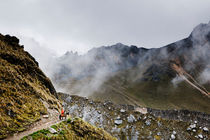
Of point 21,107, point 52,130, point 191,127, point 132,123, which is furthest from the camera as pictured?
point 132,123

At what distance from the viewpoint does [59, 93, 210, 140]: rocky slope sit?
288 ft

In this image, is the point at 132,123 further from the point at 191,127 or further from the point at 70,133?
the point at 70,133

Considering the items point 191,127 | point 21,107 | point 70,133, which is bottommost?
point 70,133

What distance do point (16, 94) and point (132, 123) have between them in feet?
298

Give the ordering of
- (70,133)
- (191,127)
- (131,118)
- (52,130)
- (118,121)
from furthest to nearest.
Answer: (118,121) → (131,118) → (191,127) → (70,133) → (52,130)

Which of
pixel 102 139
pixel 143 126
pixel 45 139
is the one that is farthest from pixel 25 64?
pixel 143 126

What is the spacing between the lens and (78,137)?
821 inches

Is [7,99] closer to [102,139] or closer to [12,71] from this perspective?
[12,71]

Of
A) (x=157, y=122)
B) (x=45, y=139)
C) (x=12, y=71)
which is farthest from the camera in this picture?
(x=157, y=122)

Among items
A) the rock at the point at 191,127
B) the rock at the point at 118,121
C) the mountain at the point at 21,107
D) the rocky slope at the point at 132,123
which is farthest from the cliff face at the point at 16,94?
the rock at the point at 191,127

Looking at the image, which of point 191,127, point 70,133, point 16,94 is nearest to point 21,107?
point 16,94

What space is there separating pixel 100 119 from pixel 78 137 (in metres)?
85.0

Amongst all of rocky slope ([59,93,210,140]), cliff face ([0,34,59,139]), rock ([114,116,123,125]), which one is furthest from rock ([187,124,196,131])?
cliff face ([0,34,59,139])

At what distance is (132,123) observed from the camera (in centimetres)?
9850
